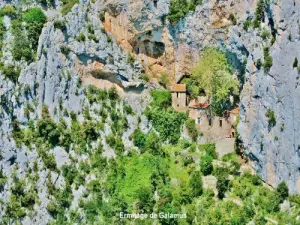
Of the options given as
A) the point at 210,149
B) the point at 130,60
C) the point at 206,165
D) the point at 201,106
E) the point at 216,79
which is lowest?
the point at 206,165

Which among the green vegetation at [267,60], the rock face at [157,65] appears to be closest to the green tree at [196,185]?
the rock face at [157,65]

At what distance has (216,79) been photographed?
212 ft

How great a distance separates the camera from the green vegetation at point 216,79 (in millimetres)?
64625

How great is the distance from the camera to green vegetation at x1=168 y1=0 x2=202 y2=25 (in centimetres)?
6575

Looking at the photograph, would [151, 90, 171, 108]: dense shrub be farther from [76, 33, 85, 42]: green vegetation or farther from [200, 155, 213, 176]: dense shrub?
[76, 33, 85, 42]: green vegetation

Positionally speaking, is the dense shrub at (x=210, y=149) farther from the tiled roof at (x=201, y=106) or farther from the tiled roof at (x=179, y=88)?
the tiled roof at (x=179, y=88)

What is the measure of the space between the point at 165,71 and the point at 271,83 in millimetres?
10148

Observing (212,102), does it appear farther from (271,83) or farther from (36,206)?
(36,206)

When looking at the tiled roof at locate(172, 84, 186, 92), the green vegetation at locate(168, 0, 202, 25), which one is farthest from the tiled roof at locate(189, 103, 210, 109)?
the green vegetation at locate(168, 0, 202, 25)

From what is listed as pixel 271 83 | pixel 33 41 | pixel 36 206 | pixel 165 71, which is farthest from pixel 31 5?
pixel 271 83

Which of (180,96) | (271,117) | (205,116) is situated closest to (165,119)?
(180,96)

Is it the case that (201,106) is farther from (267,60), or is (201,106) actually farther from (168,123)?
(267,60)

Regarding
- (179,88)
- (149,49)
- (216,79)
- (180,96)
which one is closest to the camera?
(216,79)

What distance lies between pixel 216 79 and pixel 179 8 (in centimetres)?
657
